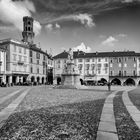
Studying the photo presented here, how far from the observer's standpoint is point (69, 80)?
25.1 metres

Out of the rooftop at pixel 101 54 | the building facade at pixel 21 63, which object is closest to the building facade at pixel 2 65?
the building facade at pixel 21 63

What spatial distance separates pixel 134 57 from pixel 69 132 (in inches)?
2044

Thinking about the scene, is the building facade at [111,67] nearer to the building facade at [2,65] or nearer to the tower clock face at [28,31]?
the building facade at [2,65]

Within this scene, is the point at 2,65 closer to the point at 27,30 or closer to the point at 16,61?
the point at 16,61

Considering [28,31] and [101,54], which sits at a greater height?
[28,31]

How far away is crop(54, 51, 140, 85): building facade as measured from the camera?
50406 millimetres

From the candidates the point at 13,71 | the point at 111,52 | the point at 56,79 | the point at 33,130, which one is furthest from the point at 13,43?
the point at 33,130

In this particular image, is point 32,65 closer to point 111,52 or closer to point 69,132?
point 111,52

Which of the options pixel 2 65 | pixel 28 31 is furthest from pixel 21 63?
pixel 28 31

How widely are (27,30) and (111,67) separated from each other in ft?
148

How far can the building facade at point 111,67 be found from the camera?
165ft

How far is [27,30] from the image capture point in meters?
69.4

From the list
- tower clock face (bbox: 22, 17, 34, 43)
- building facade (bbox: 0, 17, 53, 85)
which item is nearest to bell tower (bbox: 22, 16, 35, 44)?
tower clock face (bbox: 22, 17, 34, 43)

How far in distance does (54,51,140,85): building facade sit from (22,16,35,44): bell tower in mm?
24450
